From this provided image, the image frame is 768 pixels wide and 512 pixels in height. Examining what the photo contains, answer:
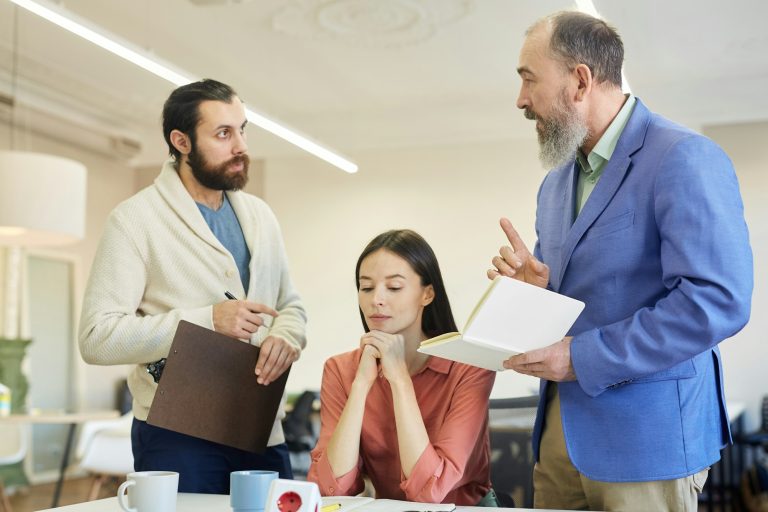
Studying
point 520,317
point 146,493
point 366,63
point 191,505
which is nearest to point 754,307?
point 366,63

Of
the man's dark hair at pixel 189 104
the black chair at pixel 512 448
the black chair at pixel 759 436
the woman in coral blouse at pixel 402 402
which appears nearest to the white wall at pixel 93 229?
the black chair at pixel 759 436

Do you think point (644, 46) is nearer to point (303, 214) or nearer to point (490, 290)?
point (303, 214)

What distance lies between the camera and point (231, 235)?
234 cm

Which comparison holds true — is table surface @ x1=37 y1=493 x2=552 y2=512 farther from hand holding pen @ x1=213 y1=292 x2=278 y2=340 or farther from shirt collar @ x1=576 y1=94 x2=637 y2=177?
shirt collar @ x1=576 y1=94 x2=637 y2=177

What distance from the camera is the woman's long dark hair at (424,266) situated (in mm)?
2248

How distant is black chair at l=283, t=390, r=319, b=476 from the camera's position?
6.26 m

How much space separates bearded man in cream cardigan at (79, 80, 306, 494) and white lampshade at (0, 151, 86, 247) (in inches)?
131

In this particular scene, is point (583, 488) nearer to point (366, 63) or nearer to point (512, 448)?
point (512, 448)

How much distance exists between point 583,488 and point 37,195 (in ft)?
14.6

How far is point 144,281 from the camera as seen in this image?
86.1 inches

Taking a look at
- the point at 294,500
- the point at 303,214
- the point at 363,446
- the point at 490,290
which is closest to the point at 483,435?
the point at 363,446

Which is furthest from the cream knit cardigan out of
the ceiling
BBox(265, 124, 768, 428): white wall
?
BBox(265, 124, 768, 428): white wall

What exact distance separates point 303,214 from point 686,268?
787 centimetres

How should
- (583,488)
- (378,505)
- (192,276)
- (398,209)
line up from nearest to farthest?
(378,505), (583,488), (192,276), (398,209)
